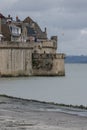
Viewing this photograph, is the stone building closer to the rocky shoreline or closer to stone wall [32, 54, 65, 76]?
stone wall [32, 54, 65, 76]

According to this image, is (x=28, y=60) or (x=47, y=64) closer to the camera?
(x=28, y=60)

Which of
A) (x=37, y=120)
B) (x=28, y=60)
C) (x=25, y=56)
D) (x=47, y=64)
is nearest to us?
(x=37, y=120)

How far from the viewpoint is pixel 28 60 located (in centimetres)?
7088

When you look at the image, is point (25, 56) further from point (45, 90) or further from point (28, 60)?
point (45, 90)

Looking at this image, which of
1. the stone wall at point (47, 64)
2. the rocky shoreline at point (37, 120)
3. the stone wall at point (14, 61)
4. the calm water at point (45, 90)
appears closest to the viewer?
the rocky shoreline at point (37, 120)

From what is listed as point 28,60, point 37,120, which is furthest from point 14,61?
point 37,120

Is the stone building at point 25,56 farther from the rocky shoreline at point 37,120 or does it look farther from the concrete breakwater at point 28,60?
the rocky shoreline at point 37,120

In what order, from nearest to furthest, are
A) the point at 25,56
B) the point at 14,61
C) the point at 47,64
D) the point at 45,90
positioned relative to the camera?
the point at 45,90 → the point at 14,61 → the point at 25,56 → the point at 47,64

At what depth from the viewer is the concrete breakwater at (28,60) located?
6725 cm

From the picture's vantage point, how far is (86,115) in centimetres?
2241

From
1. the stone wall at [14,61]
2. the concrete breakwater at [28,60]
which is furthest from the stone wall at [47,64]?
the stone wall at [14,61]

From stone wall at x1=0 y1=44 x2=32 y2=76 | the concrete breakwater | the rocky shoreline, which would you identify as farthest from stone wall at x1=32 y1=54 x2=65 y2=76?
the rocky shoreline

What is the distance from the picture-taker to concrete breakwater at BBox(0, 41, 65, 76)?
67250mm

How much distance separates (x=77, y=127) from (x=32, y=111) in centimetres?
512
